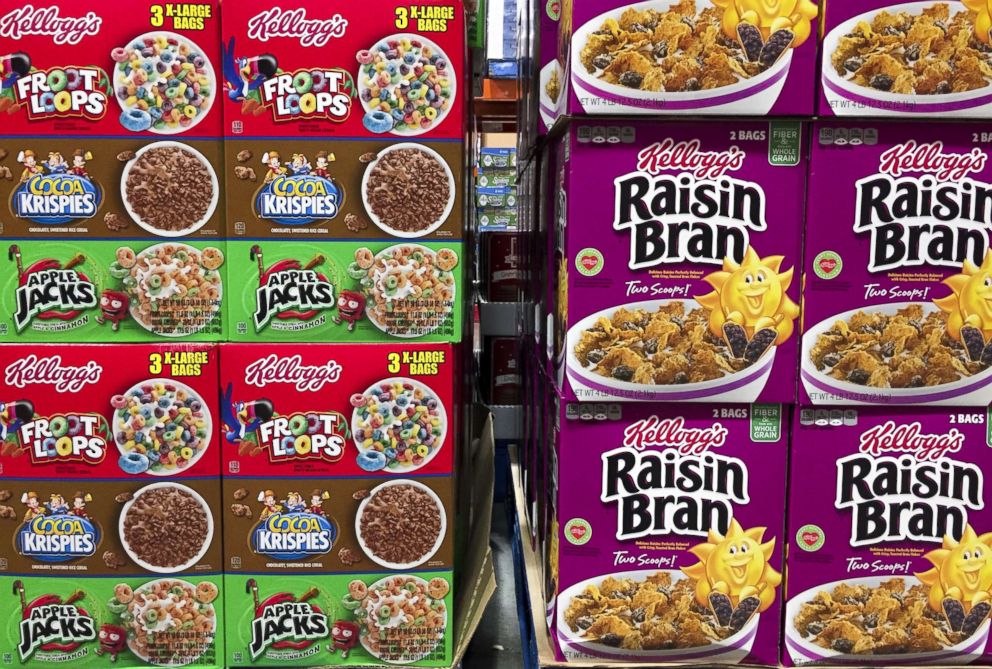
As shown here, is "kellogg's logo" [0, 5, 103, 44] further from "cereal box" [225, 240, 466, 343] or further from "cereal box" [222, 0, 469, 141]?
"cereal box" [225, 240, 466, 343]

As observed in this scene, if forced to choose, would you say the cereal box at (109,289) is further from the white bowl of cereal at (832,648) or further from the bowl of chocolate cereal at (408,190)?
the white bowl of cereal at (832,648)

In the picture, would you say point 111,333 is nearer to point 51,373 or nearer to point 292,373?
point 51,373

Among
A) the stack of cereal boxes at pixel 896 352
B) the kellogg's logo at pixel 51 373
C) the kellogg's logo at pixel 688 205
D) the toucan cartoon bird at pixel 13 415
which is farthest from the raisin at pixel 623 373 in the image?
the toucan cartoon bird at pixel 13 415

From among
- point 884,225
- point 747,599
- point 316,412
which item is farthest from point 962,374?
point 316,412

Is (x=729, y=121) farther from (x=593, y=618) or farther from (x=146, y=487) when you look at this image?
(x=146, y=487)

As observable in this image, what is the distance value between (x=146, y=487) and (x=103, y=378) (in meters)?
0.26

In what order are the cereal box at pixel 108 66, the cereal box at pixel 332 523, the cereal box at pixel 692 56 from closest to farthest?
the cereal box at pixel 692 56, the cereal box at pixel 108 66, the cereal box at pixel 332 523

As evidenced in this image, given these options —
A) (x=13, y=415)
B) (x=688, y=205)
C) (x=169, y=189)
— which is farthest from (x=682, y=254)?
(x=13, y=415)

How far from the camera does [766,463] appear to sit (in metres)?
1.78

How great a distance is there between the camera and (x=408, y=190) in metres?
1.79

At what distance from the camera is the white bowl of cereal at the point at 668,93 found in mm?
1636

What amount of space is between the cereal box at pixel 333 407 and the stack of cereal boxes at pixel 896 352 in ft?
2.69

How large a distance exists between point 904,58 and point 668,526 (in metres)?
1.09

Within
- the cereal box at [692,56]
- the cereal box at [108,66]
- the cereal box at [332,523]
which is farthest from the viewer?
the cereal box at [332,523]
